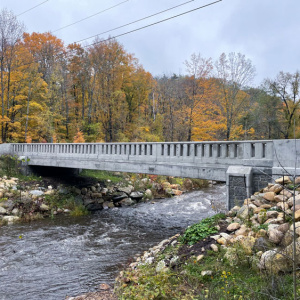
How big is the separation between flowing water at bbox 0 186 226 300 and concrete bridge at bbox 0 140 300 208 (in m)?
2.71

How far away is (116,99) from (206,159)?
62.4 ft

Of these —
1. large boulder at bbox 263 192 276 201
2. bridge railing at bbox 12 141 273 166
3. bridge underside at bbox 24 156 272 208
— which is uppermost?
bridge railing at bbox 12 141 273 166

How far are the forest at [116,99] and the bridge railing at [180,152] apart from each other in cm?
867

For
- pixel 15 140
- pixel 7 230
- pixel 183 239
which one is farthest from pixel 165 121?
pixel 183 239

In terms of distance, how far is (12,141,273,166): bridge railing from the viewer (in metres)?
8.67

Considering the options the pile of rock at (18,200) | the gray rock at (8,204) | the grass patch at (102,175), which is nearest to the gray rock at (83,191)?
the grass patch at (102,175)

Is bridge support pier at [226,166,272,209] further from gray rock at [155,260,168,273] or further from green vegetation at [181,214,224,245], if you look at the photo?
gray rock at [155,260,168,273]

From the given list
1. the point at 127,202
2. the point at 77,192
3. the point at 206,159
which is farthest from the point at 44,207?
the point at 206,159

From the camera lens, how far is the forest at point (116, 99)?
70.9ft

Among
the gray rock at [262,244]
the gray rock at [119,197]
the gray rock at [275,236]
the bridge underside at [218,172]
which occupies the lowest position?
the gray rock at [119,197]

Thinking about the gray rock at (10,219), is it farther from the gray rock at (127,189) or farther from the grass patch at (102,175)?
the gray rock at (127,189)

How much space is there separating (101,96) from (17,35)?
8985 millimetres

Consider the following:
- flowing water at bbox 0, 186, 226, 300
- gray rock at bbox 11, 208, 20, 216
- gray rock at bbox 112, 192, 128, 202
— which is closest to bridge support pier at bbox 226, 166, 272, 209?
flowing water at bbox 0, 186, 226, 300

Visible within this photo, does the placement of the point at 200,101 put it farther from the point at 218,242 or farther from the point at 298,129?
the point at 218,242
